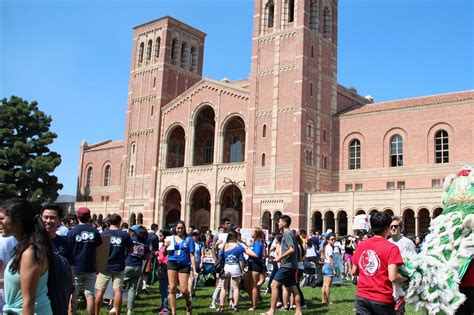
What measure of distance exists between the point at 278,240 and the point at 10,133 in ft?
134

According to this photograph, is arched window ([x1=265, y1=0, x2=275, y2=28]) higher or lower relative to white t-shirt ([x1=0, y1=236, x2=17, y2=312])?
higher

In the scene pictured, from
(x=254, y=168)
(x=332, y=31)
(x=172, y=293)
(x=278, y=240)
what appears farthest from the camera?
(x=332, y=31)

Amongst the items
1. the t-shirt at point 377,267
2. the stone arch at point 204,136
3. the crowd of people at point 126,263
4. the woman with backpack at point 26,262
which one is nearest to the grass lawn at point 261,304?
the crowd of people at point 126,263

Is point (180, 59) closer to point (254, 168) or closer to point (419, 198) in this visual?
point (254, 168)

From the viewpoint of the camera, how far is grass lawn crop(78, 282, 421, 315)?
1091 centimetres

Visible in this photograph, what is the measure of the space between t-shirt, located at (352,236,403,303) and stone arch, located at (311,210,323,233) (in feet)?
95.4

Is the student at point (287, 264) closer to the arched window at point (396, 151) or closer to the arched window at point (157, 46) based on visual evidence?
the arched window at point (396, 151)

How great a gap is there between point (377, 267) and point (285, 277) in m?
4.47

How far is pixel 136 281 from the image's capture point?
970 centimetres

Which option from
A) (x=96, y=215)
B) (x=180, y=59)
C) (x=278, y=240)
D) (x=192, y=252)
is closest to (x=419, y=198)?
(x=278, y=240)

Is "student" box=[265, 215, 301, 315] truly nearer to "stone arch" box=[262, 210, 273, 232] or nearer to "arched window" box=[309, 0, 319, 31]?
"stone arch" box=[262, 210, 273, 232]

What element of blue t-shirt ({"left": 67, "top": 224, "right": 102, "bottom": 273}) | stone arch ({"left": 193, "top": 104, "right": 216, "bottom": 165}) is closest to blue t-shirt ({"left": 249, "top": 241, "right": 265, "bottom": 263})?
blue t-shirt ({"left": 67, "top": 224, "right": 102, "bottom": 273})

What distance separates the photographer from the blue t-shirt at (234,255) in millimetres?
10758

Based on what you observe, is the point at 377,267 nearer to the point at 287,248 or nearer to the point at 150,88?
the point at 287,248
